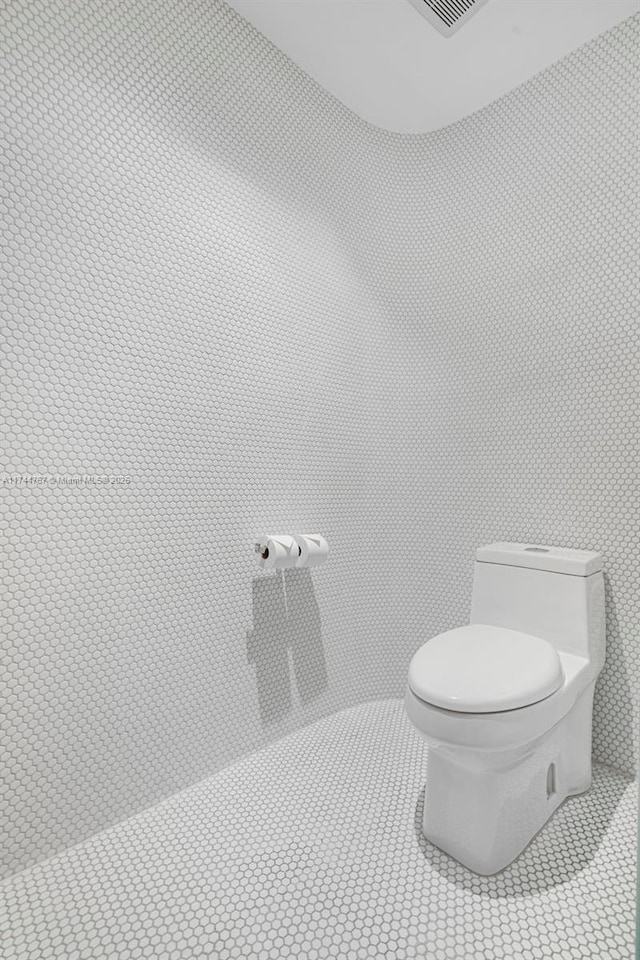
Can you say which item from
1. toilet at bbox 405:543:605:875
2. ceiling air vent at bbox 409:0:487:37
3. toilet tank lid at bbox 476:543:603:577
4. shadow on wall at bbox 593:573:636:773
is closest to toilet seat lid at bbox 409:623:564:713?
toilet at bbox 405:543:605:875

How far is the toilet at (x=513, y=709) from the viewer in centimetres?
96

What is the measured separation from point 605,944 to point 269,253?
1908 millimetres

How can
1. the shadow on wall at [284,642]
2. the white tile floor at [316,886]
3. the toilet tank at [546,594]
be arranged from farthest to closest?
the shadow on wall at [284,642]
the toilet tank at [546,594]
the white tile floor at [316,886]

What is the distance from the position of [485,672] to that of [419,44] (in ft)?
6.31

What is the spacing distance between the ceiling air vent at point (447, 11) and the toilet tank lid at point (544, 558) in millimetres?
1626

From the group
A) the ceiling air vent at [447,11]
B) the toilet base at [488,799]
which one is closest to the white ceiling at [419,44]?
the ceiling air vent at [447,11]

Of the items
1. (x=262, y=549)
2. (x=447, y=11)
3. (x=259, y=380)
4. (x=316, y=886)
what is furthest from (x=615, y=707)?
(x=447, y=11)

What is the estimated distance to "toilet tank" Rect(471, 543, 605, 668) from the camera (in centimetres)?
131

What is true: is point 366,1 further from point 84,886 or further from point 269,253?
point 84,886

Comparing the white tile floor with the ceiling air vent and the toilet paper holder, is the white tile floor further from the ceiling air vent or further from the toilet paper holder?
the ceiling air vent

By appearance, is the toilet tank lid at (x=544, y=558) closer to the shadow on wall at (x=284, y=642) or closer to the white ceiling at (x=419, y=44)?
the shadow on wall at (x=284, y=642)

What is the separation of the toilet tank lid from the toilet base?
425 mm

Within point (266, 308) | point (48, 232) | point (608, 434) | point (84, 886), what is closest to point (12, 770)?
point (84, 886)

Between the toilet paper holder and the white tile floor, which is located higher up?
the toilet paper holder
